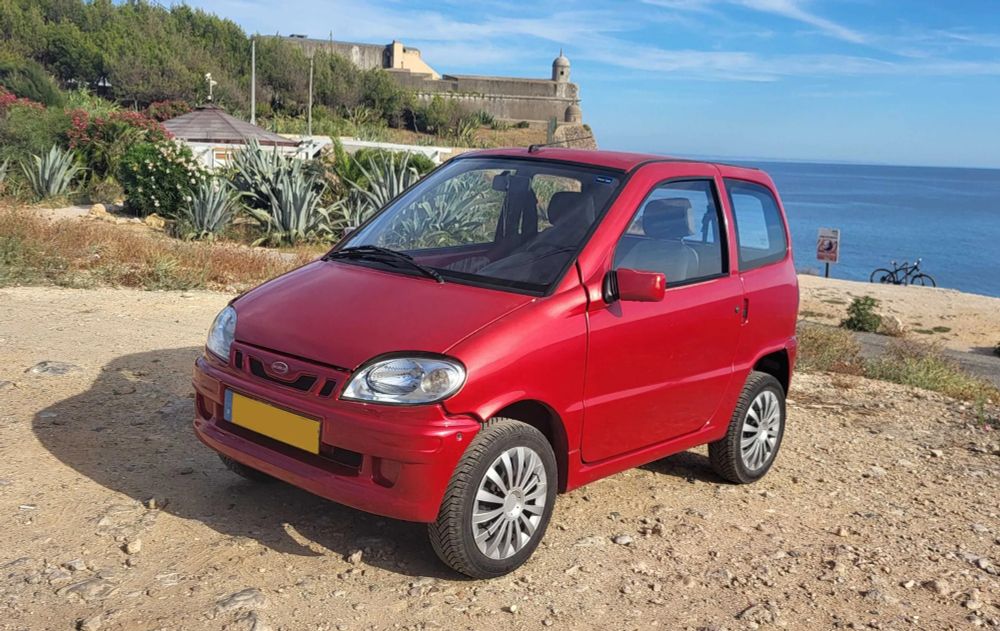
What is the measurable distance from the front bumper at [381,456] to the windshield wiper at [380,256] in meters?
0.86

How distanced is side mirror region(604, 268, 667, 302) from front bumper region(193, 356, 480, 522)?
38.4 inches

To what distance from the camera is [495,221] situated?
194 inches

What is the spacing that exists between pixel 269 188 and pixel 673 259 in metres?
12.8

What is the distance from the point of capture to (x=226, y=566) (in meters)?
3.76

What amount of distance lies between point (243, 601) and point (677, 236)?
2.79 meters

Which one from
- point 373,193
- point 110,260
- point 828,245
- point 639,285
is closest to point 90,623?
point 639,285

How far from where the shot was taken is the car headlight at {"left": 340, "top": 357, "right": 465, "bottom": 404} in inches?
139

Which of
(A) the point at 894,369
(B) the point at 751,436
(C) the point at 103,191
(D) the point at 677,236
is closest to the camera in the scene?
(D) the point at 677,236

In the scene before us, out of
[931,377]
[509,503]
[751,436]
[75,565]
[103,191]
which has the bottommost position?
[931,377]

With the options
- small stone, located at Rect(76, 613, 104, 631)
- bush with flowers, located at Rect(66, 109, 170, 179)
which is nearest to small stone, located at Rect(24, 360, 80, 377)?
small stone, located at Rect(76, 613, 104, 631)

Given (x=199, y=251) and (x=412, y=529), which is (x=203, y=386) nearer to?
(x=412, y=529)

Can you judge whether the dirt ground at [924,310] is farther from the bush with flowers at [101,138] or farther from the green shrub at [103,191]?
the bush with flowers at [101,138]

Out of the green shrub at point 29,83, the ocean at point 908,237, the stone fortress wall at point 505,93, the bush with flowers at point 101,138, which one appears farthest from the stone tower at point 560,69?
the bush with flowers at point 101,138

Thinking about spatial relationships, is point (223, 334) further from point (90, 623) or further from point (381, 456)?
point (90, 623)
